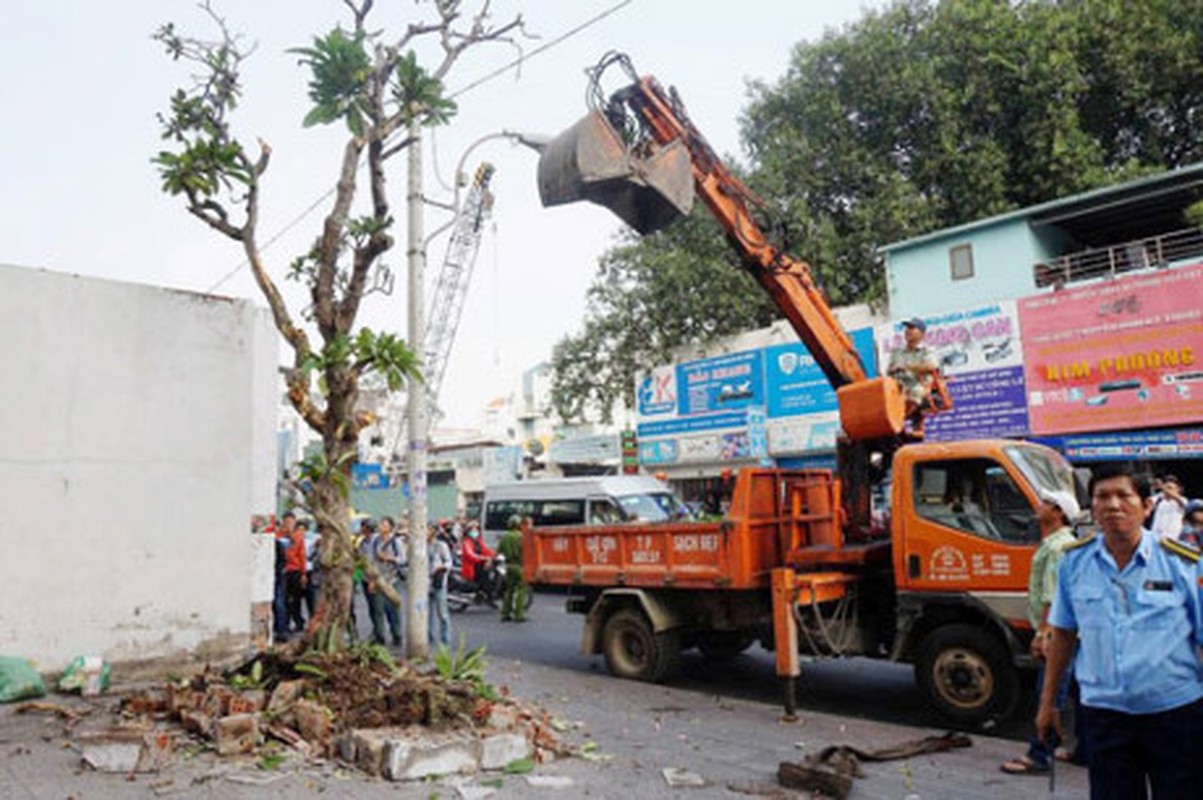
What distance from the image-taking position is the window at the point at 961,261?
20.5 m

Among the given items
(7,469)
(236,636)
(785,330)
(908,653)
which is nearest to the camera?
(908,653)

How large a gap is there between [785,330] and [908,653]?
672 inches

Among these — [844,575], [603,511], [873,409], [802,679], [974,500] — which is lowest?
[802,679]

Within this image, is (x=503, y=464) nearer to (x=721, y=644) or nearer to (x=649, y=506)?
(x=649, y=506)

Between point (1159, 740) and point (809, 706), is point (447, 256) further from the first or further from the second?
point (1159, 740)

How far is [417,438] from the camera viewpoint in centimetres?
993


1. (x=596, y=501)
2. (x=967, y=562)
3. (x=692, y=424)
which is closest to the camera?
(x=967, y=562)

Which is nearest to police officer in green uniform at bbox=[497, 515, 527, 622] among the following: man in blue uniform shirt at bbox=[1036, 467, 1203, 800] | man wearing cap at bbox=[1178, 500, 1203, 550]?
man wearing cap at bbox=[1178, 500, 1203, 550]

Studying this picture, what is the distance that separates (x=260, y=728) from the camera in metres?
6.09

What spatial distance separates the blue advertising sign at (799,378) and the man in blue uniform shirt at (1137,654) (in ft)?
60.4

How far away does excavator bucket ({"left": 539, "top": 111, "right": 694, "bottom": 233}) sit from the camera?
7840 mm

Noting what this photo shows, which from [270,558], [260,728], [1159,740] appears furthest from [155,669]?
[1159,740]

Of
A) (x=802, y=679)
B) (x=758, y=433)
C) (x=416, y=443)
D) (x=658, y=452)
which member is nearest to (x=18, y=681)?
(x=416, y=443)

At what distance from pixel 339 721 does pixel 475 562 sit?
34.9ft
